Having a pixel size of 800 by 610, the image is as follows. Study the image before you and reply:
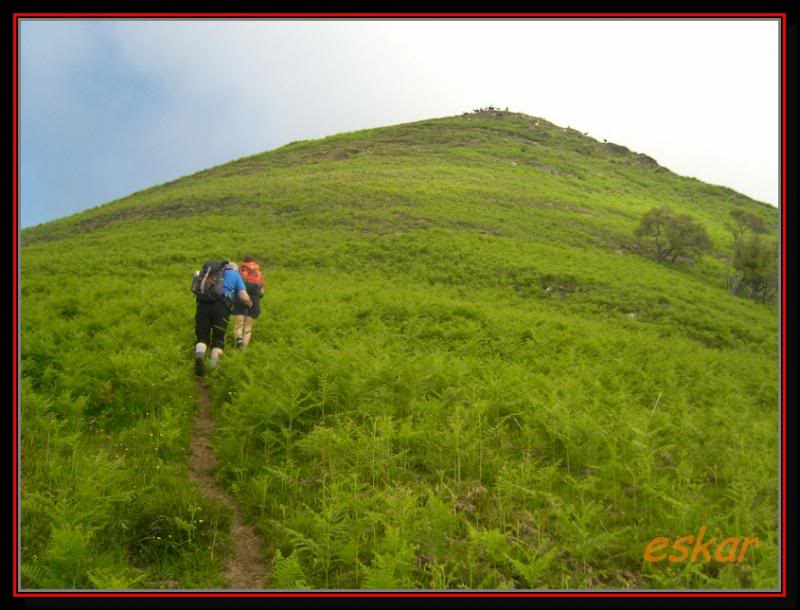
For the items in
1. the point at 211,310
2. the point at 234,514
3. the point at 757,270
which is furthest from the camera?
the point at 757,270

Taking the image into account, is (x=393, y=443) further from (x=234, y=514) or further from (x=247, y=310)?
(x=247, y=310)

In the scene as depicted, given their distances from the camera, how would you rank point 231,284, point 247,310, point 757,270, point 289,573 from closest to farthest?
point 289,573 < point 231,284 < point 247,310 < point 757,270

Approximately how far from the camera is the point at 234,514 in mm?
5434

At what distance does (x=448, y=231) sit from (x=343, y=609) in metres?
32.5

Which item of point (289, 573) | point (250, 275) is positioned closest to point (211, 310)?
point (250, 275)

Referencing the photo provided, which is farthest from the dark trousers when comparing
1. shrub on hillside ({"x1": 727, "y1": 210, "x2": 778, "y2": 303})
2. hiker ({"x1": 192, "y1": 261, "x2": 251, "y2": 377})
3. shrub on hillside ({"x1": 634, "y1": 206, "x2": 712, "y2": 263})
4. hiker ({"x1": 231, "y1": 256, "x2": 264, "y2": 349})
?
shrub on hillside ({"x1": 634, "y1": 206, "x2": 712, "y2": 263})

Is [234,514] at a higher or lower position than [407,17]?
lower

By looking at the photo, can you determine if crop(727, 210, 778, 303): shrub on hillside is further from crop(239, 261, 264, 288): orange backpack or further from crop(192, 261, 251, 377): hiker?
crop(192, 261, 251, 377): hiker

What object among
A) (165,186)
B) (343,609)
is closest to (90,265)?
(343,609)

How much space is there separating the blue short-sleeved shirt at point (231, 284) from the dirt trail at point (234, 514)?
2650 millimetres

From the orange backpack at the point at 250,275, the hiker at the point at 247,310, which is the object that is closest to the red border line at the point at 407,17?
the hiker at the point at 247,310

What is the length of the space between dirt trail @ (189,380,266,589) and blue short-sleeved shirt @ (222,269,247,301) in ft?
8.69

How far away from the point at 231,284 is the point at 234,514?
5.94m
